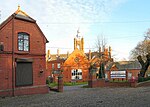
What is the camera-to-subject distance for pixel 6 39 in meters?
24.5

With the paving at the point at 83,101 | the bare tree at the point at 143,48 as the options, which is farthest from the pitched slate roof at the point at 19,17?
the bare tree at the point at 143,48

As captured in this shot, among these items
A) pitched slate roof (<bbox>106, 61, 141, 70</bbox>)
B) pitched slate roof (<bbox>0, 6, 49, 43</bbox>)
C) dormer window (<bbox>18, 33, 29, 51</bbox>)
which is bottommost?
pitched slate roof (<bbox>106, 61, 141, 70</bbox>)

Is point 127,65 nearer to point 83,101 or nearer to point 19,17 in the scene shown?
point 19,17

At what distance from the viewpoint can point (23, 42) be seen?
2625 cm

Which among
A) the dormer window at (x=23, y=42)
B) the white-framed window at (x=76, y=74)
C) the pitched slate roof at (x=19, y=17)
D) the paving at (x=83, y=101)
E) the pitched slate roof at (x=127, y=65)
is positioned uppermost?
the pitched slate roof at (x=19, y=17)

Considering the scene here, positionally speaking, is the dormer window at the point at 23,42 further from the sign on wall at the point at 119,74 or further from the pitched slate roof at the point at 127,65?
the pitched slate roof at the point at 127,65

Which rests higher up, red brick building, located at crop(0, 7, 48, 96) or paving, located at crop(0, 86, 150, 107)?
red brick building, located at crop(0, 7, 48, 96)

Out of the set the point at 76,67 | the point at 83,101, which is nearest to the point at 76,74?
the point at 76,67

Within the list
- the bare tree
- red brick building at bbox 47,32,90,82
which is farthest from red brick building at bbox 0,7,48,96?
red brick building at bbox 47,32,90,82

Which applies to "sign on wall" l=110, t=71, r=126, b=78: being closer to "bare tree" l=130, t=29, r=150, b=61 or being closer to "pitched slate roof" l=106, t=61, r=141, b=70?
"bare tree" l=130, t=29, r=150, b=61

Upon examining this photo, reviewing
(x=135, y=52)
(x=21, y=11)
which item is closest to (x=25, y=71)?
(x=21, y=11)

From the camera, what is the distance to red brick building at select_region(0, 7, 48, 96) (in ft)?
78.8

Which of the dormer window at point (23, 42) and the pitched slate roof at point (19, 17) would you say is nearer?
the pitched slate roof at point (19, 17)

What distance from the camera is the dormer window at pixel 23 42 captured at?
84.7ft
